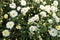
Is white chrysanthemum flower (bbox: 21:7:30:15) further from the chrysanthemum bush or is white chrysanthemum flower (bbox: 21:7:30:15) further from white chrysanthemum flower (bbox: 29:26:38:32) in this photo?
white chrysanthemum flower (bbox: 29:26:38:32)

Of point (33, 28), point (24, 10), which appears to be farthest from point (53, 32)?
point (24, 10)

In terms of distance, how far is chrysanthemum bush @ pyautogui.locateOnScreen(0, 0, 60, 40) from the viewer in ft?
8.02

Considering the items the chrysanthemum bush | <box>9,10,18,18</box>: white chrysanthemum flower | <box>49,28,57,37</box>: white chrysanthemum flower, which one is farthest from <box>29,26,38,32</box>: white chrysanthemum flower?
<box>9,10,18,18</box>: white chrysanthemum flower

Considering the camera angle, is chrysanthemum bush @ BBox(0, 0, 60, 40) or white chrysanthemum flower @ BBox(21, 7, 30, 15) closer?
chrysanthemum bush @ BBox(0, 0, 60, 40)

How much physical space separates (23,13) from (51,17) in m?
0.36

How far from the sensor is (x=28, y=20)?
255cm

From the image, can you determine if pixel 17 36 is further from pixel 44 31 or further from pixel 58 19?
pixel 58 19

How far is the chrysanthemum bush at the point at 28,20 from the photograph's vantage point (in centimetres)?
244

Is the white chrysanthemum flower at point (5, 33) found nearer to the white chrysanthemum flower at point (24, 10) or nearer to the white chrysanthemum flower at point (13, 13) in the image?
the white chrysanthemum flower at point (13, 13)

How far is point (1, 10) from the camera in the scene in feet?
8.59

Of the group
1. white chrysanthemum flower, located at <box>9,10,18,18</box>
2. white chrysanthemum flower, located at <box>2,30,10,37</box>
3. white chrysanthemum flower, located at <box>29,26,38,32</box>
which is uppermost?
white chrysanthemum flower, located at <box>9,10,18,18</box>

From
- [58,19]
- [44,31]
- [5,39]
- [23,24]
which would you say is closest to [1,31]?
[5,39]

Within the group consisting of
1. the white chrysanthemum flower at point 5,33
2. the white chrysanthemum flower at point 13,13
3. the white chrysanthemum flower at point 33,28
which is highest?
the white chrysanthemum flower at point 13,13

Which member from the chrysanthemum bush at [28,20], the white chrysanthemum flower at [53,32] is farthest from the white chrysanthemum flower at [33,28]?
the white chrysanthemum flower at [53,32]
